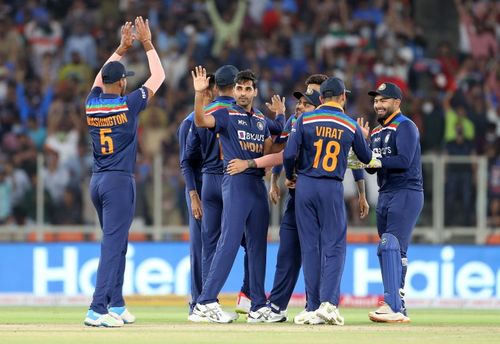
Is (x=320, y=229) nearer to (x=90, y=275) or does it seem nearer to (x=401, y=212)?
(x=401, y=212)

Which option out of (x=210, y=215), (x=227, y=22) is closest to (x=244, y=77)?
(x=210, y=215)

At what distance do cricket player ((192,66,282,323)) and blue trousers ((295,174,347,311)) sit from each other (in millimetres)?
454

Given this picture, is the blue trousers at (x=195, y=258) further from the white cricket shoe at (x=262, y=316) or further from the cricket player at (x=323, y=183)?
the cricket player at (x=323, y=183)

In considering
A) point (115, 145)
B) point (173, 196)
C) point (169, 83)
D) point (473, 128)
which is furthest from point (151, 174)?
point (115, 145)

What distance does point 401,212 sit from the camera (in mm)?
13859

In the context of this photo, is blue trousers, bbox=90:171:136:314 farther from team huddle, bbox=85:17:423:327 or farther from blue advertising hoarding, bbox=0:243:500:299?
blue advertising hoarding, bbox=0:243:500:299

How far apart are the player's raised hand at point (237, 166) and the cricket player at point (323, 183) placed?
0.42 meters

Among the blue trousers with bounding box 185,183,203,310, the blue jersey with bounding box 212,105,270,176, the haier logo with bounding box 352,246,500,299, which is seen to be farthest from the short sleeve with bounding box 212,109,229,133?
the haier logo with bounding box 352,246,500,299

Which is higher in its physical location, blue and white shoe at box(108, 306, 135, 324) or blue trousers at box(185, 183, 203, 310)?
blue trousers at box(185, 183, 203, 310)

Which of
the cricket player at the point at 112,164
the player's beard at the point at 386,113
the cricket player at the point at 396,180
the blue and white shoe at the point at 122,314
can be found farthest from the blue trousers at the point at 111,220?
the player's beard at the point at 386,113

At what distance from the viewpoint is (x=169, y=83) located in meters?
23.5

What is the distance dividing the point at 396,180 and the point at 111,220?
313 cm

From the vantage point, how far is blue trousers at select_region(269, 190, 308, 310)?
44.9ft

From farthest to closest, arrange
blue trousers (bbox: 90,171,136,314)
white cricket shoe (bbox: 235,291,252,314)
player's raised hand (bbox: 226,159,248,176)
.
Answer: white cricket shoe (bbox: 235,291,252,314)
player's raised hand (bbox: 226,159,248,176)
blue trousers (bbox: 90,171,136,314)
